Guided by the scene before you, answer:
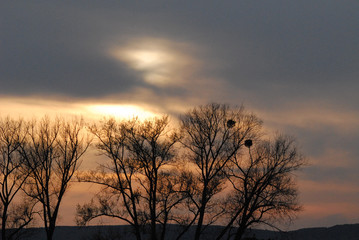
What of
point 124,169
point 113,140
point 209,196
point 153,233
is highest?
point 113,140

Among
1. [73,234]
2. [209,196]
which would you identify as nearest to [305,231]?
[73,234]

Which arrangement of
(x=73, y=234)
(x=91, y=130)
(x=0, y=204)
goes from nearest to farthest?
(x=91, y=130)
(x=0, y=204)
(x=73, y=234)

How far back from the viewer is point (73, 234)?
121688 millimetres

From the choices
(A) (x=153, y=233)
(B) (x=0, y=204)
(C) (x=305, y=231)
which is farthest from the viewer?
(C) (x=305, y=231)

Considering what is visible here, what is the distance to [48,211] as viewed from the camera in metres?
43.8

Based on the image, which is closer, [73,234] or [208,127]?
[208,127]

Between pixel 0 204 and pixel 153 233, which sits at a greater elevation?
pixel 0 204

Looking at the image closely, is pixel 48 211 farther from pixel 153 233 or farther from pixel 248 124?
pixel 248 124

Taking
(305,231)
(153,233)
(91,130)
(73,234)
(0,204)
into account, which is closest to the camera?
(153,233)

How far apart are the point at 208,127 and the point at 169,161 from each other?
4772mm

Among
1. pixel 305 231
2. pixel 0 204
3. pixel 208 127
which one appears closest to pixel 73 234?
pixel 305 231

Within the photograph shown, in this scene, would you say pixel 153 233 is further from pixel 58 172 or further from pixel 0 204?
pixel 0 204

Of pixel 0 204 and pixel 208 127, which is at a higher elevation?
pixel 208 127

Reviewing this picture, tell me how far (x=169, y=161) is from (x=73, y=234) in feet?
282
